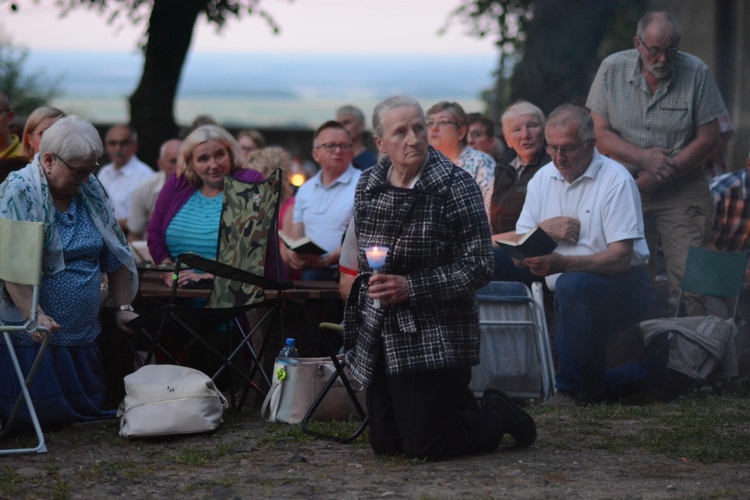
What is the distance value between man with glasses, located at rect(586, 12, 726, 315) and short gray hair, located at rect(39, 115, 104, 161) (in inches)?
139

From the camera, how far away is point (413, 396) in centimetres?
527

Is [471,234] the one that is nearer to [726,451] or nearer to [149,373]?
[726,451]

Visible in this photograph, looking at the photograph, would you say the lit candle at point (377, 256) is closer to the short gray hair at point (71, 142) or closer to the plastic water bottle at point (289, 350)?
the plastic water bottle at point (289, 350)

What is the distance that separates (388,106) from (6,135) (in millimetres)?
3762

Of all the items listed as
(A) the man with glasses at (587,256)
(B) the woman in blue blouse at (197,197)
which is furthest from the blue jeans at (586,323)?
(B) the woman in blue blouse at (197,197)

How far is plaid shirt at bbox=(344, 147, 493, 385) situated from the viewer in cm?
517

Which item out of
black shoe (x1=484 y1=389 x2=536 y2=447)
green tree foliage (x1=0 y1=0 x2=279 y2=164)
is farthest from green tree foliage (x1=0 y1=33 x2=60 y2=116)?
black shoe (x1=484 y1=389 x2=536 y2=447)

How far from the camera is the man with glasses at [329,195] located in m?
8.55

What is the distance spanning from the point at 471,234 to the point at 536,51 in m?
11.6

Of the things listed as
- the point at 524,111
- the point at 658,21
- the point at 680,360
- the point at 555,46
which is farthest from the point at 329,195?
the point at 555,46

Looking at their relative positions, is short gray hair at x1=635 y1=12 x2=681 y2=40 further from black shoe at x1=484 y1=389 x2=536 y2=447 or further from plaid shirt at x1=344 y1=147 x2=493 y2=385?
black shoe at x1=484 y1=389 x2=536 y2=447

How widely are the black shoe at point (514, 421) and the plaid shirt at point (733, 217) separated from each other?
2.99 metres

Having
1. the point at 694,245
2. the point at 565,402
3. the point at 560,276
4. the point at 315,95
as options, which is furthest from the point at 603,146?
the point at 315,95

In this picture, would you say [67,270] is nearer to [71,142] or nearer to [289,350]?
[71,142]
